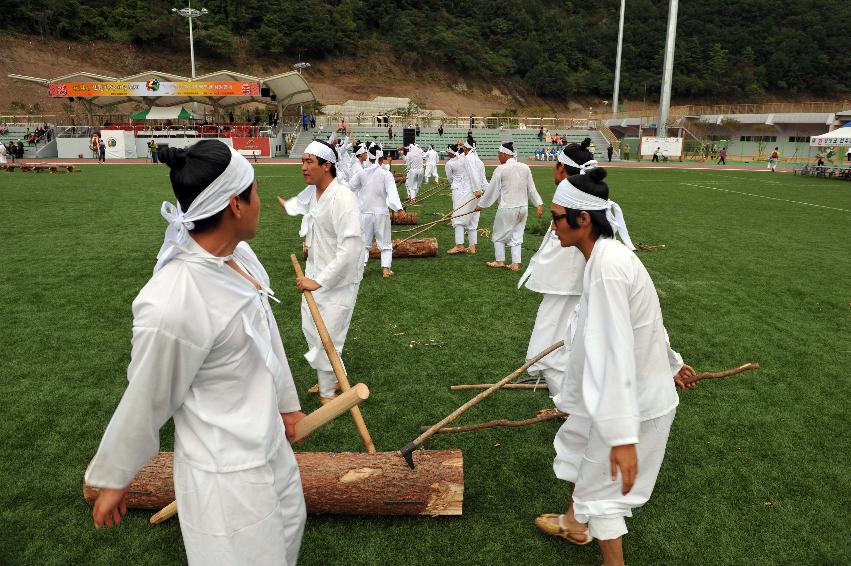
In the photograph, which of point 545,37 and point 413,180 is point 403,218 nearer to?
point 413,180

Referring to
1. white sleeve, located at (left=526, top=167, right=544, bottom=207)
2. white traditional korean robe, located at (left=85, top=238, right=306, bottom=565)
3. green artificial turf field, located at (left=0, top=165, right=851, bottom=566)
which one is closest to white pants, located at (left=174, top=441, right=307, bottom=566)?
white traditional korean robe, located at (left=85, top=238, right=306, bottom=565)

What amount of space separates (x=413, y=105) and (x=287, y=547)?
62760 millimetres

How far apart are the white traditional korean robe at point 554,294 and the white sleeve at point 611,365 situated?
6.50 feet

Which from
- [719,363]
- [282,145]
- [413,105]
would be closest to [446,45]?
[413,105]

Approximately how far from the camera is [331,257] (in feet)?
15.0

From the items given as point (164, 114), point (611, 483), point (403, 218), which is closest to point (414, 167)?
point (403, 218)

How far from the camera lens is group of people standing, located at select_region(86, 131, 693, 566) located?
5.74 feet

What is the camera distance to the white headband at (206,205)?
1.82 metres

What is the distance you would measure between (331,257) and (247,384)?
2.65 m

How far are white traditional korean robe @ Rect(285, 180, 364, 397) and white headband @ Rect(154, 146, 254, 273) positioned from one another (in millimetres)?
2324

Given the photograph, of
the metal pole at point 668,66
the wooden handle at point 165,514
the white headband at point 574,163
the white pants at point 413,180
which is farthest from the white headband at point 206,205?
the metal pole at point 668,66

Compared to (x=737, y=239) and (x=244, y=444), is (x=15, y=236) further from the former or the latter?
(x=737, y=239)

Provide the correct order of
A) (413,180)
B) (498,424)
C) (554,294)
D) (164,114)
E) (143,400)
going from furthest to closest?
(164,114) < (413,180) < (554,294) < (498,424) < (143,400)

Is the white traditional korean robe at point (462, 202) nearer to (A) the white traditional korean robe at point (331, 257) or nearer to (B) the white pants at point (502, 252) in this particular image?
(B) the white pants at point (502, 252)
